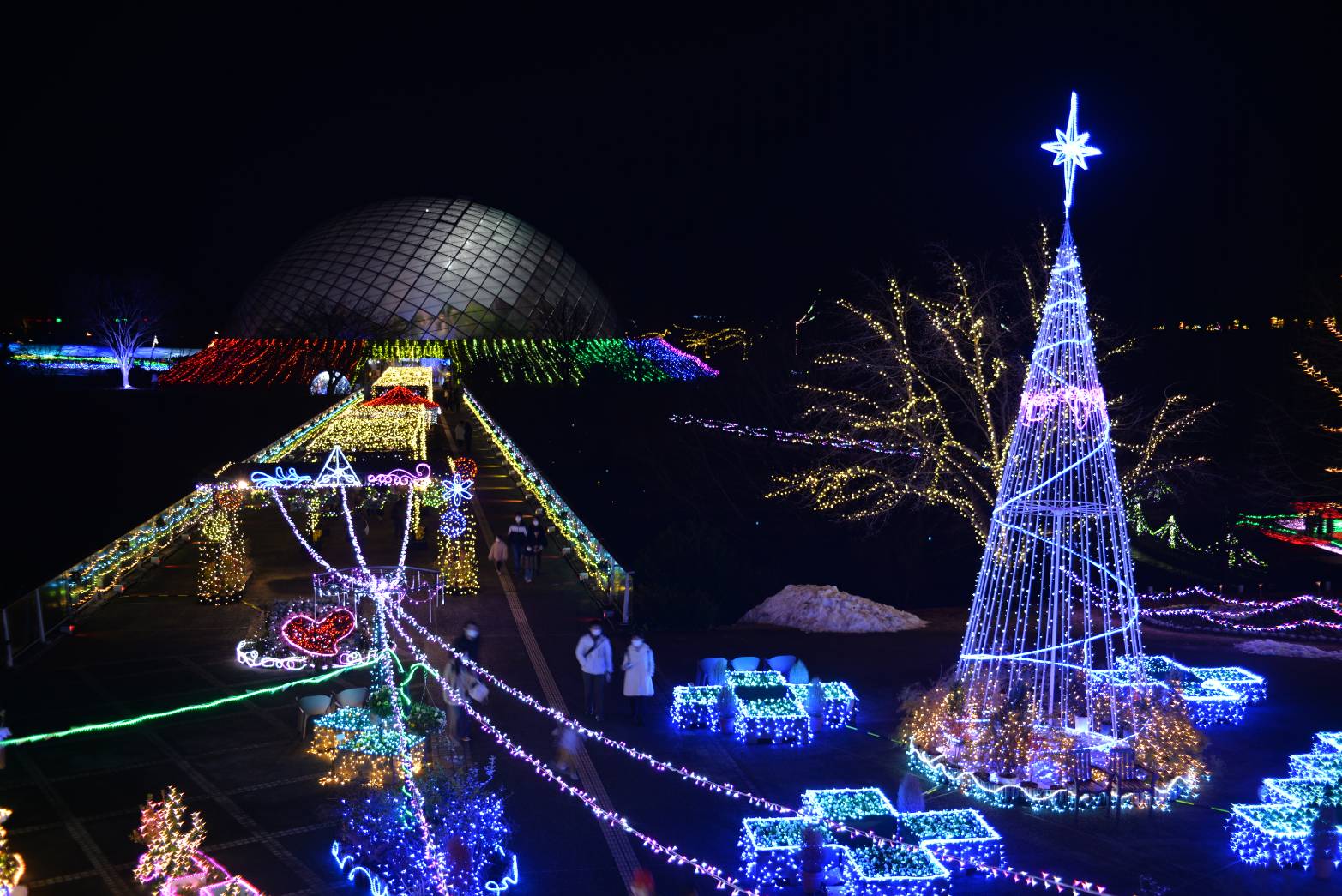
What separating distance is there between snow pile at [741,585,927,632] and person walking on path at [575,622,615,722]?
446 centimetres

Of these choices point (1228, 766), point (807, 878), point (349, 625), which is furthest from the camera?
point (349, 625)

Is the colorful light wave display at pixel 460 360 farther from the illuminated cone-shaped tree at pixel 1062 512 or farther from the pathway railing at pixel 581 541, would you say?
the illuminated cone-shaped tree at pixel 1062 512

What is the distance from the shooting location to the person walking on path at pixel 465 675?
859 cm

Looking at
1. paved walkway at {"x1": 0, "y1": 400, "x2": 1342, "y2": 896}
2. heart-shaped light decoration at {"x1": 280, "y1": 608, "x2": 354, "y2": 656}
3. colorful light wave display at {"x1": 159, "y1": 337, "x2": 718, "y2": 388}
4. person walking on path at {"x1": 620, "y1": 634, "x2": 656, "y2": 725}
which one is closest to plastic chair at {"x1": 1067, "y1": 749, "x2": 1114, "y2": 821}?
paved walkway at {"x1": 0, "y1": 400, "x2": 1342, "y2": 896}

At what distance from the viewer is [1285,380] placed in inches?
939

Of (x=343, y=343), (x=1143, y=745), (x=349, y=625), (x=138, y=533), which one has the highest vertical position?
(x=343, y=343)

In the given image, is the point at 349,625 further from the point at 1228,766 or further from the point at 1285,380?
the point at 1285,380

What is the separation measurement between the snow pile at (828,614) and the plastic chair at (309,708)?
6251 millimetres

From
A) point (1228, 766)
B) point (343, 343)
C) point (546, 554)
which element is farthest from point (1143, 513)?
point (343, 343)

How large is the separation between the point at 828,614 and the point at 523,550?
422cm

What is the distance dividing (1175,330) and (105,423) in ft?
112

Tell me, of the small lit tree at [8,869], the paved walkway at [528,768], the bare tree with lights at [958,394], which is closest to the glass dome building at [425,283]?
the bare tree with lights at [958,394]

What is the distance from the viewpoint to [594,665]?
927 cm

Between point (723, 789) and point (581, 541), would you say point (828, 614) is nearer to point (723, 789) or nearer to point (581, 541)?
point (581, 541)
